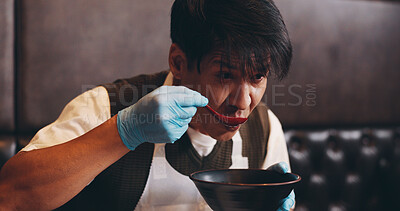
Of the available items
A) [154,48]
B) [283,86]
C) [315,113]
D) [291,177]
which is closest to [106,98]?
[154,48]

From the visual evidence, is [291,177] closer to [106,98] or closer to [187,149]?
[187,149]

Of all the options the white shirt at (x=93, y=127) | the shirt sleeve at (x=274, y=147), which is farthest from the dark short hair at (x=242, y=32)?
the shirt sleeve at (x=274, y=147)

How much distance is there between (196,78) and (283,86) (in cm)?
84

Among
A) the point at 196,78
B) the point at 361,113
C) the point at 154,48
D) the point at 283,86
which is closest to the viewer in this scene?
the point at 196,78

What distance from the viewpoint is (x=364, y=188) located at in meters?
2.02

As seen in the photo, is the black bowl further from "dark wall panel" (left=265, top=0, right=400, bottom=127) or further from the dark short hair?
"dark wall panel" (left=265, top=0, right=400, bottom=127)

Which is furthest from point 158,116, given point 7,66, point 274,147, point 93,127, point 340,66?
point 340,66

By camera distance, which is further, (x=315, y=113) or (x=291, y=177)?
(x=315, y=113)

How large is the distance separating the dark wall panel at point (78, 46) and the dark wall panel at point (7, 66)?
0.04m

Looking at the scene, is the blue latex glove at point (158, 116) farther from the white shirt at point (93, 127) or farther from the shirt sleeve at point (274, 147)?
the shirt sleeve at point (274, 147)

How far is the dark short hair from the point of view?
106cm

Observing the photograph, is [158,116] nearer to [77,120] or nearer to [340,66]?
[77,120]

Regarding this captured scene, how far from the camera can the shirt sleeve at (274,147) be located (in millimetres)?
1579

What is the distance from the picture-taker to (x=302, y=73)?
1.93 metres
